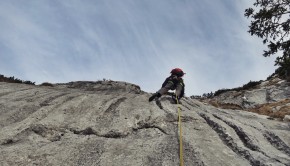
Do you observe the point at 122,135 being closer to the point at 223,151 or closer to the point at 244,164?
the point at 223,151

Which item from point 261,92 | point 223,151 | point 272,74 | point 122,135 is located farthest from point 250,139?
point 272,74

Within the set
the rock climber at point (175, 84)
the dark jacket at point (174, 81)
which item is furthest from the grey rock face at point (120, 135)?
the dark jacket at point (174, 81)

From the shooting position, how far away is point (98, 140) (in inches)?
393

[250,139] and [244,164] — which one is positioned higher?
[250,139]

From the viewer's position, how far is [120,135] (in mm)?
10539

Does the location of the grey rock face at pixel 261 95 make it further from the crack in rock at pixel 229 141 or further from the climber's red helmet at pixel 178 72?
the crack in rock at pixel 229 141

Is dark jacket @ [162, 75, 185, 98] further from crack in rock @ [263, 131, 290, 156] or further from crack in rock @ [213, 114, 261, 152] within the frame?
crack in rock @ [263, 131, 290, 156]

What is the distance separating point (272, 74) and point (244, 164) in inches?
1075

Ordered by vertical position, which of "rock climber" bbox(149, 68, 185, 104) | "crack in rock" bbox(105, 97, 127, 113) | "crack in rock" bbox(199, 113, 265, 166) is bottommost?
"crack in rock" bbox(199, 113, 265, 166)

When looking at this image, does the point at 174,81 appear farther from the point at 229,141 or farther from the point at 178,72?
the point at 229,141

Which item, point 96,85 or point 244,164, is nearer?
point 244,164

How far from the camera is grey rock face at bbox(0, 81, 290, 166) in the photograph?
8852 millimetres

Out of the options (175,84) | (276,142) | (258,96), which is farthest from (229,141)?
(258,96)

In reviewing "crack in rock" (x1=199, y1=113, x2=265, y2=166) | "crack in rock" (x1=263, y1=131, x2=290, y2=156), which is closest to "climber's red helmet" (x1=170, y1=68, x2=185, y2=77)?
"crack in rock" (x1=199, y1=113, x2=265, y2=166)
